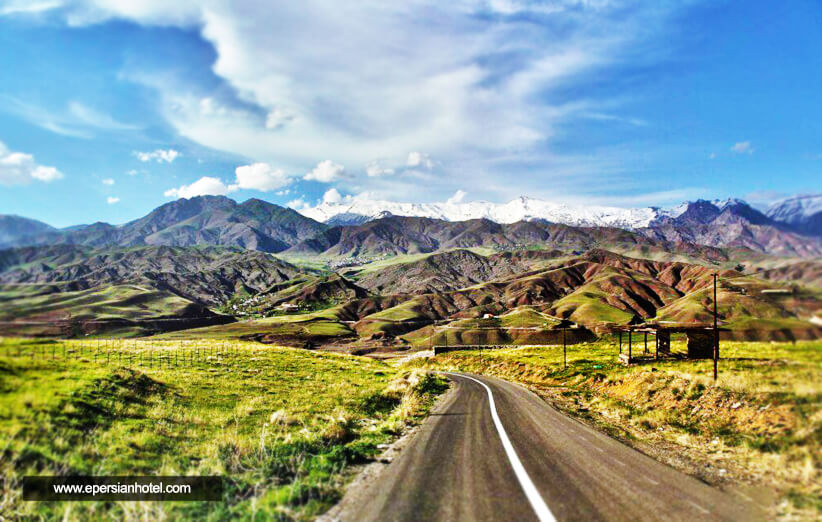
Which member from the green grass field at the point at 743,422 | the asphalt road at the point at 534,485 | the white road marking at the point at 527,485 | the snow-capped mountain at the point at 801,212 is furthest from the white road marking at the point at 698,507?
the snow-capped mountain at the point at 801,212

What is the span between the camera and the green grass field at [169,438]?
7.51m

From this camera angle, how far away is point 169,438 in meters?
12.9

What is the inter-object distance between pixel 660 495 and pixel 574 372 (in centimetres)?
3476

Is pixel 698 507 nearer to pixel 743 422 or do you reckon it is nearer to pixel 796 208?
pixel 743 422

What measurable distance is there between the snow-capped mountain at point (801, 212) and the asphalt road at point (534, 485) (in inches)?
317

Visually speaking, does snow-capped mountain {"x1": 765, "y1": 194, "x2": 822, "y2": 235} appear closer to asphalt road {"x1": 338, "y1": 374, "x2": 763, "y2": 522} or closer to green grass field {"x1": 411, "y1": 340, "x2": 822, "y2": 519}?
green grass field {"x1": 411, "y1": 340, "x2": 822, "y2": 519}

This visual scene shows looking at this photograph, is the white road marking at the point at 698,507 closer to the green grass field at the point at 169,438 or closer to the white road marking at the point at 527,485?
the white road marking at the point at 527,485

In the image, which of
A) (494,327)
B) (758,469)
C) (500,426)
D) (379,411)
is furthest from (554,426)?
(494,327)

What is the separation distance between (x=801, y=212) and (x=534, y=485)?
1144cm

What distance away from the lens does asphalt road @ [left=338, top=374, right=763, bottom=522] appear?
6645 mm

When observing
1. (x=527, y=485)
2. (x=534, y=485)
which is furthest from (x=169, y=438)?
(x=534, y=485)

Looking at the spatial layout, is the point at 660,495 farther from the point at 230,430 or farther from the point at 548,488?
the point at 230,430

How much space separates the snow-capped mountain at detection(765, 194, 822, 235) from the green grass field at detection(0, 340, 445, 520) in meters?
13.8

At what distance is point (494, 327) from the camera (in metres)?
177
